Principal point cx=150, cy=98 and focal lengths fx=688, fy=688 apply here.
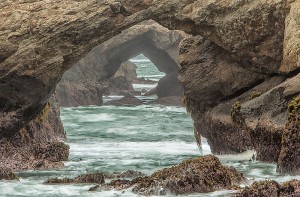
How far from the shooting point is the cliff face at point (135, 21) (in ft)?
108

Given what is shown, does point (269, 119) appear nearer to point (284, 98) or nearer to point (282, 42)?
point (284, 98)

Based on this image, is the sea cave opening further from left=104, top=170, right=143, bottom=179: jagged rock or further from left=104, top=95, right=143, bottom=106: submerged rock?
left=104, top=170, right=143, bottom=179: jagged rock

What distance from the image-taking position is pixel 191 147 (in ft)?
137

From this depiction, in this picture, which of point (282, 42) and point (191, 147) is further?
point (191, 147)

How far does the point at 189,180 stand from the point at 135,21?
1315cm

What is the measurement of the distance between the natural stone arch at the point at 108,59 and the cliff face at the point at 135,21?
3214 centimetres

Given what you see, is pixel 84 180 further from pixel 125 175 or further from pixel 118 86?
pixel 118 86

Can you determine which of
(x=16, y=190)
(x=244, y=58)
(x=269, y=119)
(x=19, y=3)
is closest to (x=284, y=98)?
(x=269, y=119)

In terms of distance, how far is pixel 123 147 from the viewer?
40375 millimetres

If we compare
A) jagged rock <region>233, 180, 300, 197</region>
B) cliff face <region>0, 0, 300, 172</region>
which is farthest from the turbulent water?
cliff face <region>0, 0, 300, 172</region>

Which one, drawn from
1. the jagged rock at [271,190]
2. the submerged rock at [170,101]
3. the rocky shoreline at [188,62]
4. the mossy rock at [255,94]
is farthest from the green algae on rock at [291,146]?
the submerged rock at [170,101]

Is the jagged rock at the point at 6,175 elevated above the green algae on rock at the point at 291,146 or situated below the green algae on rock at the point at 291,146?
below

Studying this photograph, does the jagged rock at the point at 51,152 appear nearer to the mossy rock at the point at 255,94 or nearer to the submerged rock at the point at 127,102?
the mossy rock at the point at 255,94

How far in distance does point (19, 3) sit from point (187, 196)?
1638 cm
